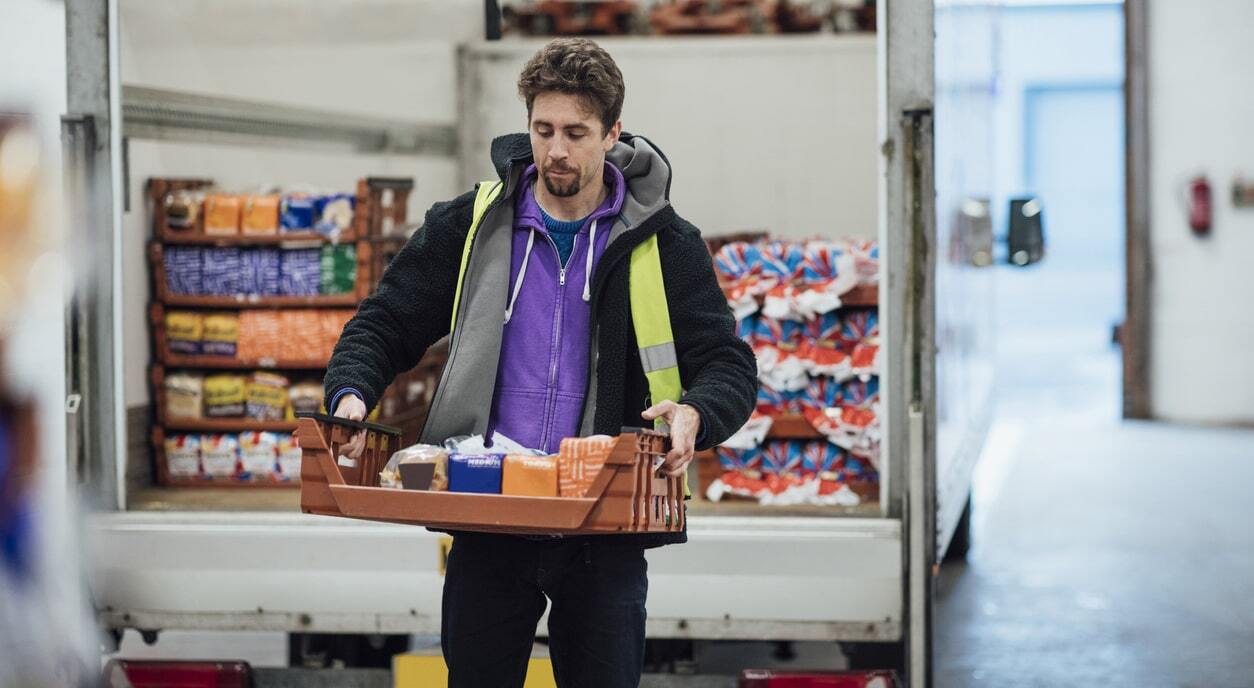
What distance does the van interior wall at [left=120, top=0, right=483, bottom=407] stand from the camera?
5.53 meters

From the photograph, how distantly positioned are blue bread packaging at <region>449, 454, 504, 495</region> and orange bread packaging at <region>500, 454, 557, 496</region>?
0.6 inches

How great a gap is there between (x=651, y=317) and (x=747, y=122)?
4.59 m

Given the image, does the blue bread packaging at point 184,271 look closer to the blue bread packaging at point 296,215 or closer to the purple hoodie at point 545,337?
the blue bread packaging at point 296,215

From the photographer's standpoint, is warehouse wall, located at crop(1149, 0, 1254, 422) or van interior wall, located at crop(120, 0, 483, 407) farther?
warehouse wall, located at crop(1149, 0, 1254, 422)

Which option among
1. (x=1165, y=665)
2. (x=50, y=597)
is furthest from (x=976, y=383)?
(x=50, y=597)

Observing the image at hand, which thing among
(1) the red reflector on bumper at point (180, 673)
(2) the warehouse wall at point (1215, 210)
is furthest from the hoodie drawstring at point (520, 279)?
(2) the warehouse wall at point (1215, 210)

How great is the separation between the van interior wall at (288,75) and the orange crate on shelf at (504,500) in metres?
2.68

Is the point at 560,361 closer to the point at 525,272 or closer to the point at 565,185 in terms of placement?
the point at 525,272

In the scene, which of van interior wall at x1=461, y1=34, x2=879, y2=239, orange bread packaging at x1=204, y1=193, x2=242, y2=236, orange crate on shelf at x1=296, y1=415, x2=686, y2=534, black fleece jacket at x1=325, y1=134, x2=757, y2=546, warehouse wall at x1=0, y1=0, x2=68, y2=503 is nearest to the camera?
warehouse wall at x1=0, y1=0, x2=68, y2=503

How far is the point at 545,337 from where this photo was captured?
2.91 metres

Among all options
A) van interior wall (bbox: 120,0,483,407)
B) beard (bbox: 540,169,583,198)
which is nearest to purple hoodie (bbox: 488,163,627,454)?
beard (bbox: 540,169,583,198)

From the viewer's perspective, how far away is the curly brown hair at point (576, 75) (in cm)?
273

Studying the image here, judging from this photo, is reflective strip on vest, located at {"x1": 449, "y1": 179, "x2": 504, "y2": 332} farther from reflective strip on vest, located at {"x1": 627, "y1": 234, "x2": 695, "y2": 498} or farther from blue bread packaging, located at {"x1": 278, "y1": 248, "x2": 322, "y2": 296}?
blue bread packaging, located at {"x1": 278, "y1": 248, "x2": 322, "y2": 296}

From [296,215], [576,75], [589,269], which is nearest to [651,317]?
[589,269]
